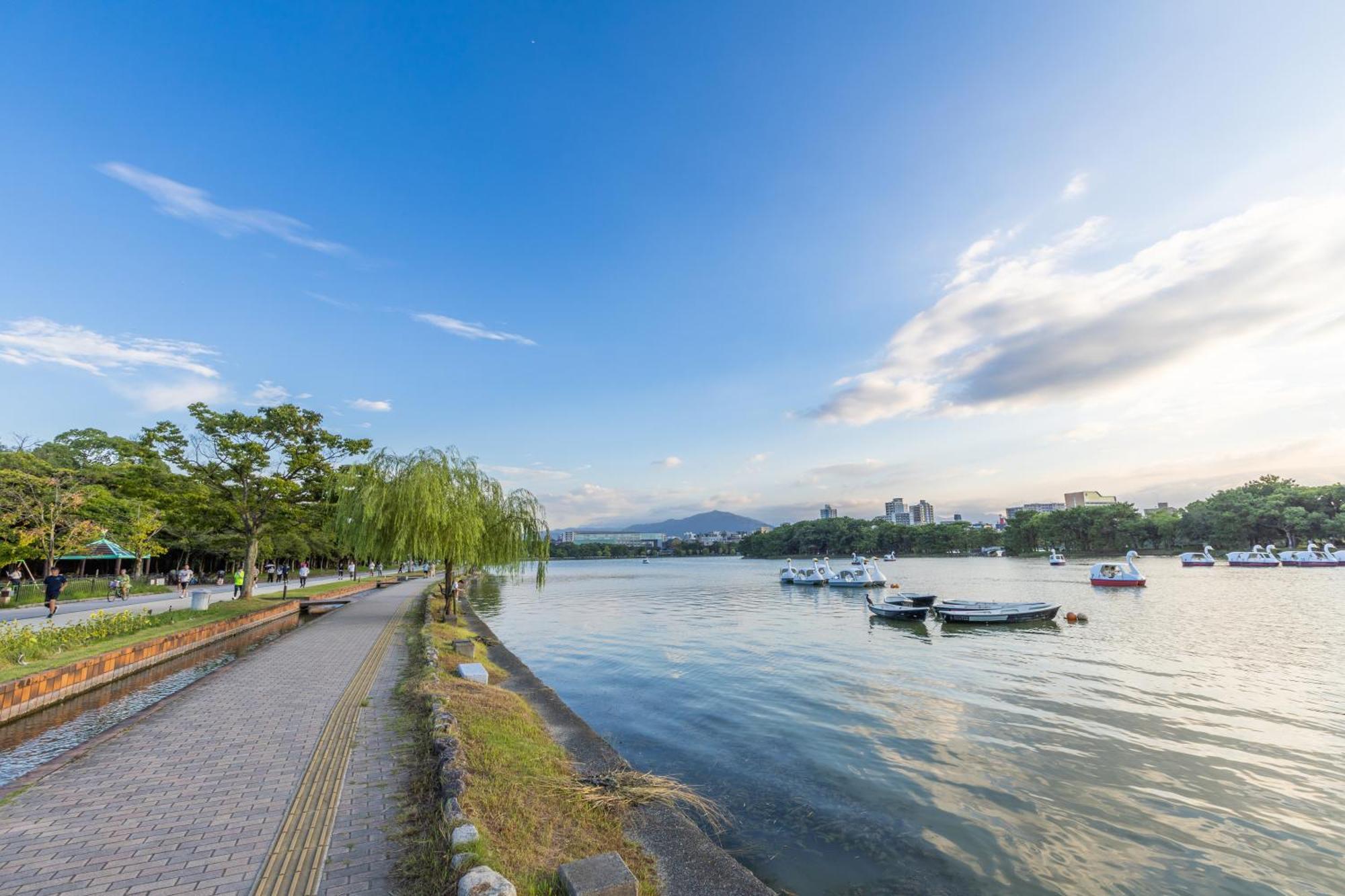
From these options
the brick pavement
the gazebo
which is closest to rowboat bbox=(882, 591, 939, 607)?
the brick pavement

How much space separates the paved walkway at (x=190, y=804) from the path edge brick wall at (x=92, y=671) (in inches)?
85.0

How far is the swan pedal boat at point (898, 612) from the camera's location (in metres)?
26.5

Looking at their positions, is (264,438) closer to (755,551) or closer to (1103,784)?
(1103,784)

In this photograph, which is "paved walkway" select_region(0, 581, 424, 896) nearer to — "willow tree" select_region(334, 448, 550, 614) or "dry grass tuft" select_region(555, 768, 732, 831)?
"dry grass tuft" select_region(555, 768, 732, 831)

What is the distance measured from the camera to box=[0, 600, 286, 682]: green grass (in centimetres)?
979

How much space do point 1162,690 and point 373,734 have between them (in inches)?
666

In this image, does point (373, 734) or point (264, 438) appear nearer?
point (373, 734)

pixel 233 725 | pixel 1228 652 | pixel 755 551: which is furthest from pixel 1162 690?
pixel 755 551

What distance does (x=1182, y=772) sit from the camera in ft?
28.1

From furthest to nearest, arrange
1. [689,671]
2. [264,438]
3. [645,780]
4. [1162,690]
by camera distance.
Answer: [264,438] < [689,671] < [1162,690] < [645,780]

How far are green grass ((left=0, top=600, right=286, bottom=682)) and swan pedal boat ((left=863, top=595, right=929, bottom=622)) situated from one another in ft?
85.1

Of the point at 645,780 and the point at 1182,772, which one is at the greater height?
the point at 645,780

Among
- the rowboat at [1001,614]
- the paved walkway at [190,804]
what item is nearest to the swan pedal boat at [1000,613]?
the rowboat at [1001,614]

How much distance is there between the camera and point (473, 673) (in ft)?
36.2
